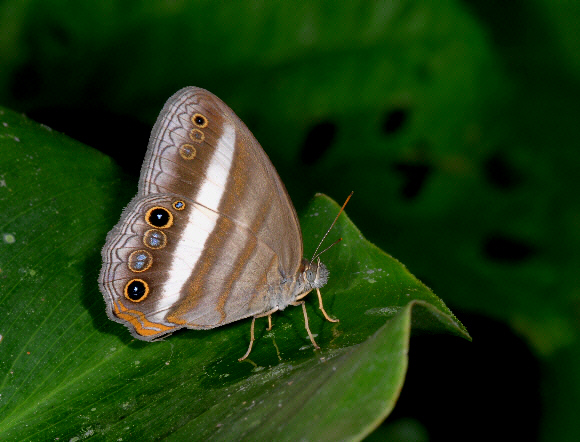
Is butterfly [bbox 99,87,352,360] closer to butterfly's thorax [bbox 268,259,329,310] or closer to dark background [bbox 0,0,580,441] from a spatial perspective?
butterfly's thorax [bbox 268,259,329,310]

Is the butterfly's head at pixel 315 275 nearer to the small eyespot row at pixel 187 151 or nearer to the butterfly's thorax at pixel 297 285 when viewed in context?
the butterfly's thorax at pixel 297 285

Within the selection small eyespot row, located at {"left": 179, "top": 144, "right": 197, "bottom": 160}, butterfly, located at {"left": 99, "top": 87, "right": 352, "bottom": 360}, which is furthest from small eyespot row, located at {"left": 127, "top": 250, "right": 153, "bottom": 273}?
small eyespot row, located at {"left": 179, "top": 144, "right": 197, "bottom": 160}

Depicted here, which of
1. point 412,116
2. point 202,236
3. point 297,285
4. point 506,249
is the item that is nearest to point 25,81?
point 202,236

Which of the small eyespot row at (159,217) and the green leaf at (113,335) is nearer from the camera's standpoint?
the green leaf at (113,335)

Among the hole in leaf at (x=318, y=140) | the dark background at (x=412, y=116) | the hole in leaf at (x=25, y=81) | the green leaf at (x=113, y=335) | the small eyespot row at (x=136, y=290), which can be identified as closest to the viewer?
the green leaf at (x=113, y=335)

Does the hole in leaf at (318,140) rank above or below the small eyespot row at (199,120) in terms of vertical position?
below

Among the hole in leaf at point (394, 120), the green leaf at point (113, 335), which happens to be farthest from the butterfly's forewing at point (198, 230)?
the hole in leaf at point (394, 120)

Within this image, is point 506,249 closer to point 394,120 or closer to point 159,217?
point 394,120
